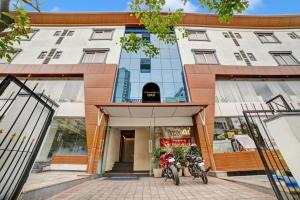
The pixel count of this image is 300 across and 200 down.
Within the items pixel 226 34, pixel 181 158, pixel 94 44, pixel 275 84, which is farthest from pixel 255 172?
pixel 94 44

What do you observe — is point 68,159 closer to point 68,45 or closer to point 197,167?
point 197,167

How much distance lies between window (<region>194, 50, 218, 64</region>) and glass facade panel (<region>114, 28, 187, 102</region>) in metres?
1.55

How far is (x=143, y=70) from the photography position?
12391 millimetres

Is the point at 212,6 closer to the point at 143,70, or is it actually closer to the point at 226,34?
the point at 143,70

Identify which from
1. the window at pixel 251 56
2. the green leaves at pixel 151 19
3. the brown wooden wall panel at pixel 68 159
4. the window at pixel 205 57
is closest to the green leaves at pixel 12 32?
the green leaves at pixel 151 19

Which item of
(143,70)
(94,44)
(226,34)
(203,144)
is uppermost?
(226,34)

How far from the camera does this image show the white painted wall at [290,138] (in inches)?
96.7

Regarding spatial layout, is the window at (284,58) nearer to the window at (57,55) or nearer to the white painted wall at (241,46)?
the white painted wall at (241,46)

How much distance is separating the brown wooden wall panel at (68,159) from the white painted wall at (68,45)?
23.0 ft

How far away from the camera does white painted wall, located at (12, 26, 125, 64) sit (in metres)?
12.1

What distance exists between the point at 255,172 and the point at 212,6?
8.64 m

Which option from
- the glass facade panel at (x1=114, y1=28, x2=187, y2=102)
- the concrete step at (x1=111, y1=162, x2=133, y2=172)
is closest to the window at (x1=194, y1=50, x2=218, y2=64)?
the glass facade panel at (x1=114, y1=28, x2=187, y2=102)

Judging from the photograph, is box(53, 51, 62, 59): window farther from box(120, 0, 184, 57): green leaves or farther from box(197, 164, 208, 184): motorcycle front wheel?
box(197, 164, 208, 184): motorcycle front wheel

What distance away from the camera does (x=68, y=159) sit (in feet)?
28.2
